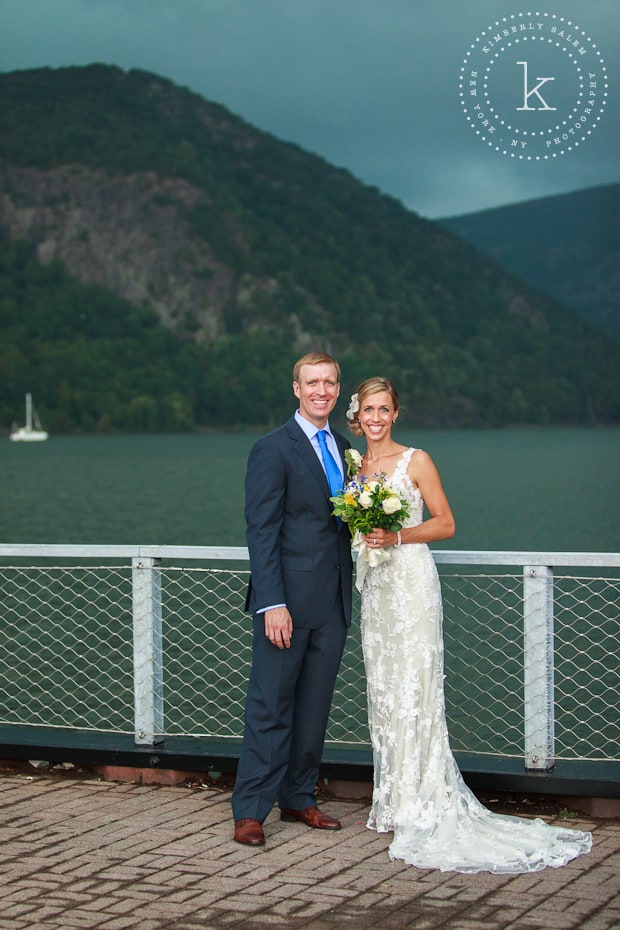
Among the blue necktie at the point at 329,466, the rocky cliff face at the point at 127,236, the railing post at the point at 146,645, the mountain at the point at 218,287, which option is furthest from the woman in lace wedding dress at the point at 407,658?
the rocky cliff face at the point at 127,236

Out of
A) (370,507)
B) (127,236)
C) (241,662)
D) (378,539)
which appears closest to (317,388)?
(370,507)

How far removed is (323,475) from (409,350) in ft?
444

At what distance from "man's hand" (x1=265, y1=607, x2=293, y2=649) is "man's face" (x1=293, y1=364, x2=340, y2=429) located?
74cm

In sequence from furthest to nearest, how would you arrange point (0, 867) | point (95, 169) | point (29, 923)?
1. point (95, 169)
2. point (0, 867)
3. point (29, 923)

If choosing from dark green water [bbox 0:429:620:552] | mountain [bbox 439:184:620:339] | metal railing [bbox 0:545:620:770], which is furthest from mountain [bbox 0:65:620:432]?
metal railing [bbox 0:545:620:770]

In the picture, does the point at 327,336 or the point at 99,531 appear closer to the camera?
the point at 99,531

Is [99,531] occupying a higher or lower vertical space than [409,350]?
lower

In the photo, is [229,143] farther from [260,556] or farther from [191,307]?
[260,556]

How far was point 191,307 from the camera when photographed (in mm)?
138875

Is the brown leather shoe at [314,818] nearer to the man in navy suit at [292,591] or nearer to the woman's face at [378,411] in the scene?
the man in navy suit at [292,591]

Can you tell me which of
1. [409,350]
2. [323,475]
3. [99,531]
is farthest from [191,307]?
[323,475]

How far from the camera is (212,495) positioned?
53188 mm

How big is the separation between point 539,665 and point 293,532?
1187 mm

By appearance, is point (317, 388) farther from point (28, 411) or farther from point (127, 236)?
point (127, 236)
